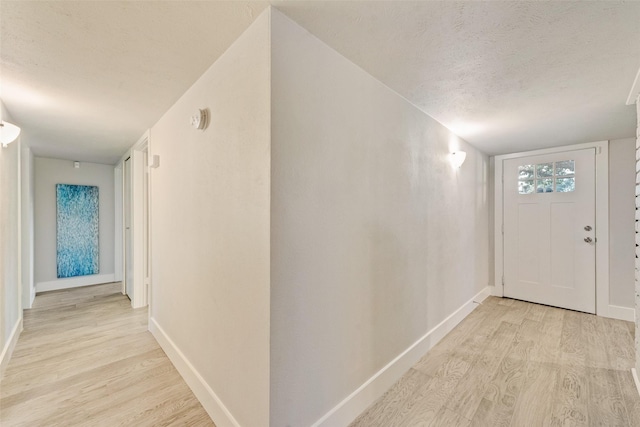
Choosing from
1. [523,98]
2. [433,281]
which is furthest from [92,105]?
[523,98]

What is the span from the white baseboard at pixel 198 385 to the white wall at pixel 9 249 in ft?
3.66

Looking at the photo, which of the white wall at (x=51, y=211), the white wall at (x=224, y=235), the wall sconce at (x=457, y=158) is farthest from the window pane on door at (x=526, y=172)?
the white wall at (x=51, y=211)

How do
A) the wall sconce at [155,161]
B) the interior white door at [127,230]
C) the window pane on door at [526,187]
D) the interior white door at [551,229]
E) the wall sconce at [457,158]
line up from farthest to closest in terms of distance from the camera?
1. the interior white door at [127,230]
2. the window pane on door at [526,187]
3. the interior white door at [551,229]
4. the wall sconce at [457,158]
5. the wall sconce at [155,161]

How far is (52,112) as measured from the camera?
234 centimetres

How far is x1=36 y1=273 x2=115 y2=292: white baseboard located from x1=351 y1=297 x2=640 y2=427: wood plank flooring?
5.12 metres

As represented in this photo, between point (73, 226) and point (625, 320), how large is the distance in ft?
25.1

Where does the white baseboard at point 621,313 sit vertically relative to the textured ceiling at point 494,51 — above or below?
below

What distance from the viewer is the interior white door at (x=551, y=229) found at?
328 cm

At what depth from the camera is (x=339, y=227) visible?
59.7 inches

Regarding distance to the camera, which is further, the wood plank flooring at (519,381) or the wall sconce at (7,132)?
the wall sconce at (7,132)

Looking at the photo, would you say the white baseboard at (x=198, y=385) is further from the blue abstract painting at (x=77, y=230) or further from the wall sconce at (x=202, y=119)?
the blue abstract painting at (x=77, y=230)

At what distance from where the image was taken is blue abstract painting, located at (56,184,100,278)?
4344mm

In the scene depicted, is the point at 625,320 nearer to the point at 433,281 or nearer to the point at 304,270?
the point at 433,281

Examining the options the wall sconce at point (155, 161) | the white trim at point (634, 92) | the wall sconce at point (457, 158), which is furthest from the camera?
the wall sconce at point (457, 158)
